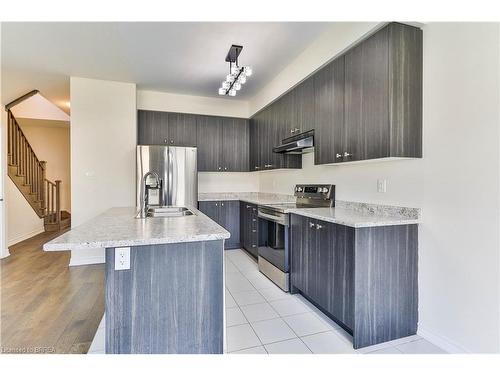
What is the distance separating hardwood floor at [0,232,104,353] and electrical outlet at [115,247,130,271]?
1018mm

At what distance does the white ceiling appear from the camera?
2.60m

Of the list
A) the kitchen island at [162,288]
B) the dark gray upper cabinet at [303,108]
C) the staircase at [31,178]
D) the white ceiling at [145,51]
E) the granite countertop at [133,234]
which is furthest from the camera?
the staircase at [31,178]

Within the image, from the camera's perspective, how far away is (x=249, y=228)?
4141 millimetres

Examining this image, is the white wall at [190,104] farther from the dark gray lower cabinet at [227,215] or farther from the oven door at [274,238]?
the oven door at [274,238]

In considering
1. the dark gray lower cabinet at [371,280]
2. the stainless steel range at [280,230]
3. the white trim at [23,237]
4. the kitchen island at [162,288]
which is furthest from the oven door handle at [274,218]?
the white trim at [23,237]

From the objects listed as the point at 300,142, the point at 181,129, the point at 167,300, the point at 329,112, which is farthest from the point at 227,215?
the point at 167,300

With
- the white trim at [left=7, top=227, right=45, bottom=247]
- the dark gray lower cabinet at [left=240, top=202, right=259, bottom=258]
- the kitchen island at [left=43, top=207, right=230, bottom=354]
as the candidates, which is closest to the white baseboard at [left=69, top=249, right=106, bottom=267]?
the white trim at [left=7, top=227, right=45, bottom=247]

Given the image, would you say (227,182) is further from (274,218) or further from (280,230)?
(280,230)

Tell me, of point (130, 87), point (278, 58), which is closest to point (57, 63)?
point (130, 87)

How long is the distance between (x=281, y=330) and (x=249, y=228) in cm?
212

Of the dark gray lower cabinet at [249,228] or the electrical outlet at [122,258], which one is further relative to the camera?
the dark gray lower cabinet at [249,228]

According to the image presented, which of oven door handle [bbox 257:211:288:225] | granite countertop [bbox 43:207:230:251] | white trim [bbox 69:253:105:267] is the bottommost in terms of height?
white trim [bbox 69:253:105:267]

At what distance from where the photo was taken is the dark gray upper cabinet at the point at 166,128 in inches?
172

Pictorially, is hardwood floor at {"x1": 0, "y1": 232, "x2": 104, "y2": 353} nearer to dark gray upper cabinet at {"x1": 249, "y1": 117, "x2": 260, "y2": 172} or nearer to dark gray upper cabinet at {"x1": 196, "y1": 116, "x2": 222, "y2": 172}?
dark gray upper cabinet at {"x1": 196, "y1": 116, "x2": 222, "y2": 172}
